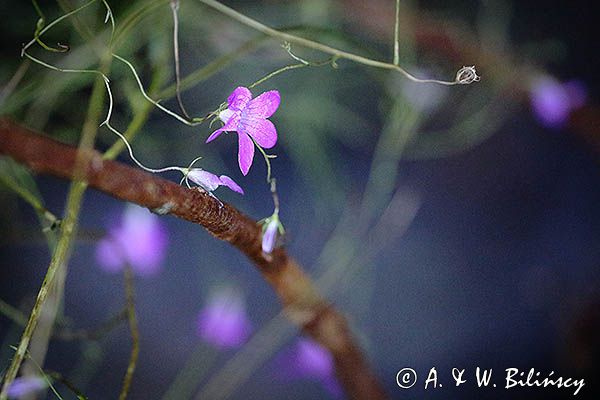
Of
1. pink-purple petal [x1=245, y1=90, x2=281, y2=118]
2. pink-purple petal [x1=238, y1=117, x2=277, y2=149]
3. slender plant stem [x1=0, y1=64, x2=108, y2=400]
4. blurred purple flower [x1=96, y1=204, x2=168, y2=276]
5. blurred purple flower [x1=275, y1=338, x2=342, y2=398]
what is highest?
blurred purple flower [x1=96, y1=204, x2=168, y2=276]

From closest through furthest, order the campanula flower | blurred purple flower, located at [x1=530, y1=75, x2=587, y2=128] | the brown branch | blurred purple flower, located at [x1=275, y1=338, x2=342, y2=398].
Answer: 1. the brown branch
2. the campanula flower
3. blurred purple flower, located at [x1=275, y1=338, x2=342, y2=398]
4. blurred purple flower, located at [x1=530, y1=75, x2=587, y2=128]

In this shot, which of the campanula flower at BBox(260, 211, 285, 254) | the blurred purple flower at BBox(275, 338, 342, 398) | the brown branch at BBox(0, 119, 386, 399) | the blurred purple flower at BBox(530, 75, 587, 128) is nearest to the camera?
the brown branch at BBox(0, 119, 386, 399)

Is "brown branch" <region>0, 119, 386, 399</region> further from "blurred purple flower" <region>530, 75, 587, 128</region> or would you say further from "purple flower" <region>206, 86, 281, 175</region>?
"blurred purple flower" <region>530, 75, 587, 128</region>

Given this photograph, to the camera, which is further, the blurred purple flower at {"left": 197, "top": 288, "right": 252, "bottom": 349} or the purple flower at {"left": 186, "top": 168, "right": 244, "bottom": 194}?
the blurred purple flower at {"left": 197, "top": 288, "right": 252, "bottom": 349}

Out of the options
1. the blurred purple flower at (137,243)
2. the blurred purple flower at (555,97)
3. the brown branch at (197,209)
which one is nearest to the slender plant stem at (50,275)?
the brown branch at (197,209)

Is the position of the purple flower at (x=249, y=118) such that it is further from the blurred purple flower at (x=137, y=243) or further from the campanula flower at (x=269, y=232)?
the blurred purple flower at (x=137, y=243)

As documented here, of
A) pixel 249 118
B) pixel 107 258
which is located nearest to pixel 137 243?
pixel 107 258

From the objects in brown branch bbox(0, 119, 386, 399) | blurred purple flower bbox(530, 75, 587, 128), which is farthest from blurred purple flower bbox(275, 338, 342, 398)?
blurred purple flower bbox(530, 75, 587, 128)

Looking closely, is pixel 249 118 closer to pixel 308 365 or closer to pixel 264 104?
pixel 264 104
